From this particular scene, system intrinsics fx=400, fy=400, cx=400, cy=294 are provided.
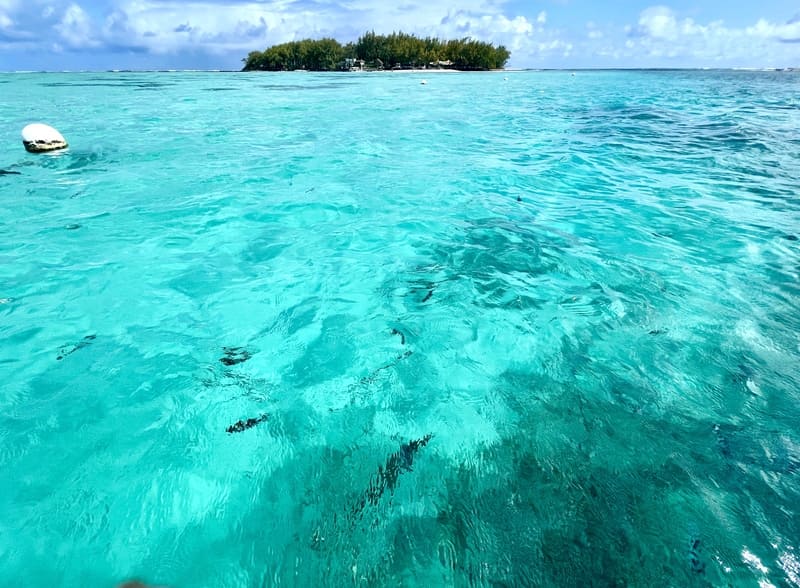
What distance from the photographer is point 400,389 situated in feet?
10.4

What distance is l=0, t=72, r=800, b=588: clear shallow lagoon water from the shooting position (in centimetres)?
209

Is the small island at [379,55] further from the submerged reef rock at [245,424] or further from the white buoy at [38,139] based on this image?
the submerged reef rock at [245,424]

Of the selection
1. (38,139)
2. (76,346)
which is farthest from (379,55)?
(76,346)

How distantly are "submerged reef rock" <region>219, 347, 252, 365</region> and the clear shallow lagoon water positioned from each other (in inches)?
0.8

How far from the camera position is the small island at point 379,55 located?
8969cm

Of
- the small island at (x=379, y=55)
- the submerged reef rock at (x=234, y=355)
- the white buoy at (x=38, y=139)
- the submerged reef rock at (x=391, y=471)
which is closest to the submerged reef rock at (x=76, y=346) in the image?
the submerged reef rock at (x=234, y=355)

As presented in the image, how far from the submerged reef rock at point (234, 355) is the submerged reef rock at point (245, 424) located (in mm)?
698

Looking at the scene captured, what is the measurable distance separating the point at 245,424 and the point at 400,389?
1.16 metres

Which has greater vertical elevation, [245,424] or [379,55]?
[379,55]

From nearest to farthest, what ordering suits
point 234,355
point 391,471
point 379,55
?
point 391,471, point 234,355, point 379,55

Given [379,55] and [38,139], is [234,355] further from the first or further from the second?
[379,55]

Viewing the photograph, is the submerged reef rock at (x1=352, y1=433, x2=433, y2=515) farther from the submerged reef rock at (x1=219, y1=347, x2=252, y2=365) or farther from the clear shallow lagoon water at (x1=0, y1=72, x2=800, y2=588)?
the submerged reef rock at (x1=219, y1=347, x2=252, y2=365)

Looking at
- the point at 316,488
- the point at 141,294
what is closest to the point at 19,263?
the point at 141,294

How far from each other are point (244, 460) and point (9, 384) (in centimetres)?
217
